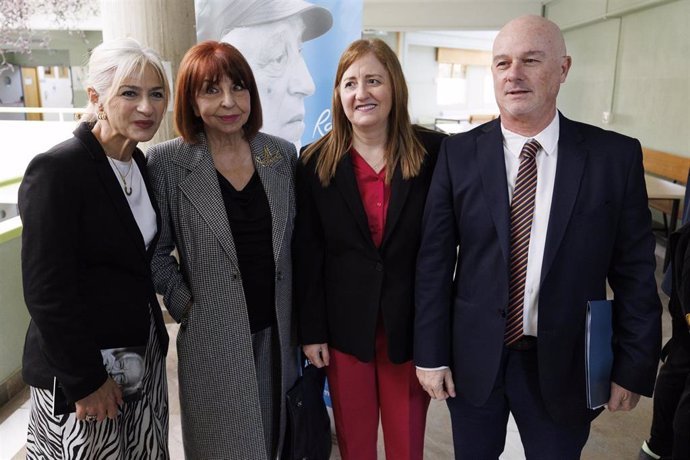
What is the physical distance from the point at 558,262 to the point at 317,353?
93cm

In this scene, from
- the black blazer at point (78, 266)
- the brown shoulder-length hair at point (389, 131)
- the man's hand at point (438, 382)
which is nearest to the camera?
the black blazer at point (78, 266)

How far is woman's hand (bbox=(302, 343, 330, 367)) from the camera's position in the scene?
1.98 metres

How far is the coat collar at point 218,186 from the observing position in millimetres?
1796

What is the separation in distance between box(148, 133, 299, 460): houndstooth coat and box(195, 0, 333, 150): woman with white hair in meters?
0.97

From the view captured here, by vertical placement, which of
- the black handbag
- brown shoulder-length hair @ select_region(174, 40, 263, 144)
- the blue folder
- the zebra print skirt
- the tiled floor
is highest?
brown shoulder-length hair @ select_region(174, 40, 263, 144)

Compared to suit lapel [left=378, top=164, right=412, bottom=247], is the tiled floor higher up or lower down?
lower down

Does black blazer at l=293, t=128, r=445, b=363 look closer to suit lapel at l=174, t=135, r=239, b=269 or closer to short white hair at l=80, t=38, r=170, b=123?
suit lapel at l=174, t=135, r=239, b=269

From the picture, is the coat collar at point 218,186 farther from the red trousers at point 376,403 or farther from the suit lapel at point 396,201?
the red trousers at point 376,403

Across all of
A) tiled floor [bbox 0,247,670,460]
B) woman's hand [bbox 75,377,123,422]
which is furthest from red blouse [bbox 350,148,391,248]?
tiled floor [bbox 0,247,670,460]

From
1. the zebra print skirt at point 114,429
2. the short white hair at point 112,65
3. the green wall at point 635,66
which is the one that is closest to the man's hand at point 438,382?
the zebra print skirt at point 114,429

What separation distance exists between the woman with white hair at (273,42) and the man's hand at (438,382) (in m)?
1.63

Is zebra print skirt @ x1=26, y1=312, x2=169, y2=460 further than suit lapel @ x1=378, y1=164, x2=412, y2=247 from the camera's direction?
No

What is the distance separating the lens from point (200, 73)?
5.80ft

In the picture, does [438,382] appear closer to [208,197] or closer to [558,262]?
[558,262]
